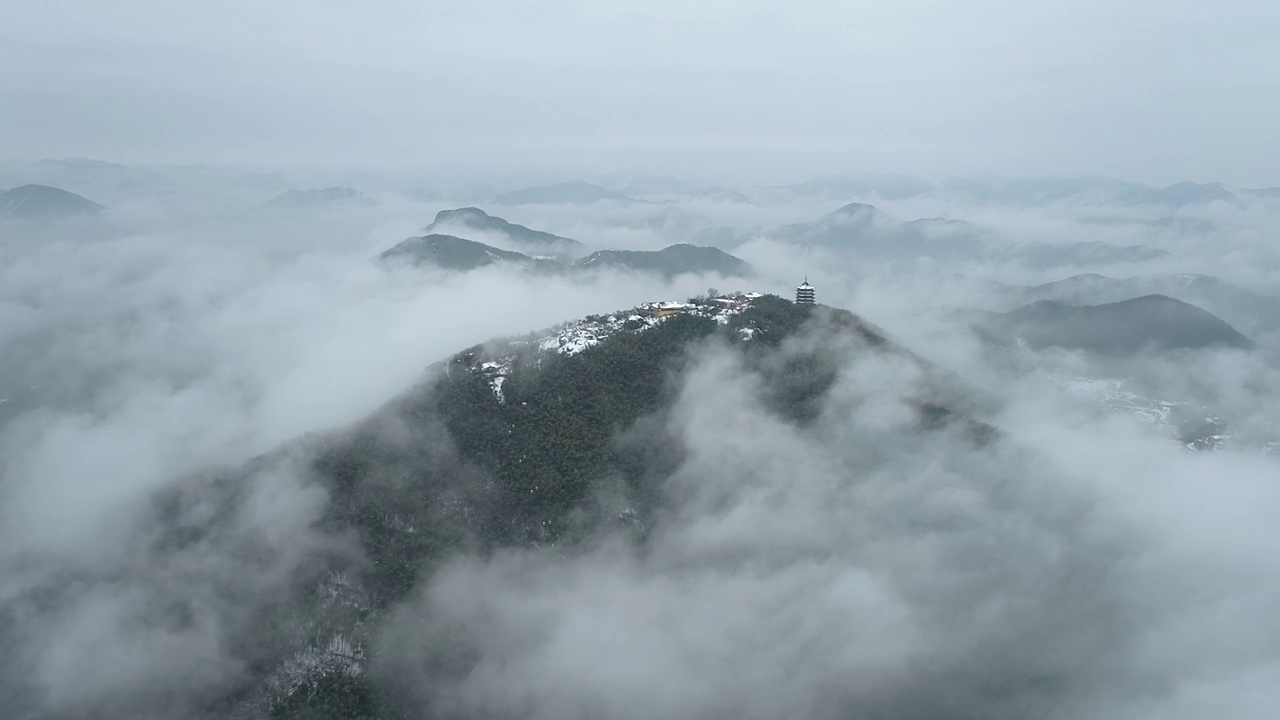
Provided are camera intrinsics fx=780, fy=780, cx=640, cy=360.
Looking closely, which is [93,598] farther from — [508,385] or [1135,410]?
[1135,410]

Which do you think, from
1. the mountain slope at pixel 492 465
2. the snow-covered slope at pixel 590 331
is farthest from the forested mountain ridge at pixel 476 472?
the snow-covered slope at pixel 590 331

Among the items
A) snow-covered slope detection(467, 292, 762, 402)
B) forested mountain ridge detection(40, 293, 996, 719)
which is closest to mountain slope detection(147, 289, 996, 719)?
forested mountain ridge detection(40, 293, 996, 719)

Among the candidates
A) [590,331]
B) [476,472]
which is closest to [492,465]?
[476,472]

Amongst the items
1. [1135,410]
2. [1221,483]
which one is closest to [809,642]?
[1221,483]

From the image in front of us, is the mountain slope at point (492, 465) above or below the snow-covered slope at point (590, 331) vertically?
below

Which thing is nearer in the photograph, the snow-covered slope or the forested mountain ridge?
the forested mountain ridge

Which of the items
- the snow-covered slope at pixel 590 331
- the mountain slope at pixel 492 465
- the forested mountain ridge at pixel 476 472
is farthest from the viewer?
the snow-covered slope at pixel 590 331

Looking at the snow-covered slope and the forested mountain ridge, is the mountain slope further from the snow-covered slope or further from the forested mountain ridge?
the snow-covered slope

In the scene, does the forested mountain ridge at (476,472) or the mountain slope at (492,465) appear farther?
the mountain slope at (492,465)

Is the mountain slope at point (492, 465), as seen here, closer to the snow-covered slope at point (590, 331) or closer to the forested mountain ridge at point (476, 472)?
the forested mountain ridge at point (476, 472)

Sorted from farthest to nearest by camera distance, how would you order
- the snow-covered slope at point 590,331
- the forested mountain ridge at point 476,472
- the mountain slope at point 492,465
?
the snow-covered slope at point 590,331, the mountain slope at point 492,465, the forested mountain ridge at point 476,472

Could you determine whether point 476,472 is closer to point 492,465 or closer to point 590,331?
point 492,465
